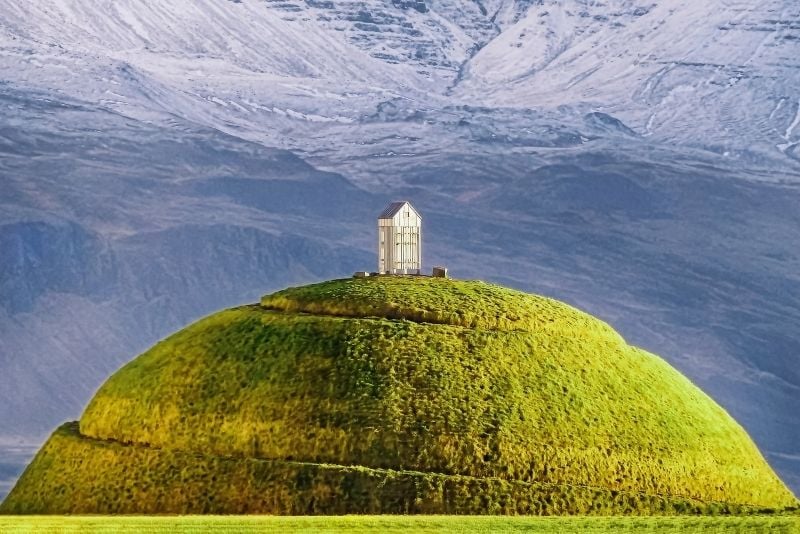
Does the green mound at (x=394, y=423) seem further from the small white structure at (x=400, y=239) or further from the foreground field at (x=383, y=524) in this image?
the foreground field at (x=383, y=524)

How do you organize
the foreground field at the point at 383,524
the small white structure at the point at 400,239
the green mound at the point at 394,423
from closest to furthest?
the foreground field at the point at 383,524 < the green mound at the point at 394,423 < the small white structure at the point at 400,239

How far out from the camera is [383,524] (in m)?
55.4

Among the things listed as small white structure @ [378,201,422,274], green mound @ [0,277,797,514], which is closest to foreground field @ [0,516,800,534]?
green mound @ [0,277,797,514]

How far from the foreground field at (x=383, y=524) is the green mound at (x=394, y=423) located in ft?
8.70

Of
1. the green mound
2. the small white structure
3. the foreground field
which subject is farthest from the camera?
the small white structure

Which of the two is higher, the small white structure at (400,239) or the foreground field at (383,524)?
the small white structure at (400,239)

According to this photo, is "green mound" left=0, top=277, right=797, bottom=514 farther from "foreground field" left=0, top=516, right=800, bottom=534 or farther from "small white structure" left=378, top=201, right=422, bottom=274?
"foreground field" left=0, top=516, right=800, bottom=534

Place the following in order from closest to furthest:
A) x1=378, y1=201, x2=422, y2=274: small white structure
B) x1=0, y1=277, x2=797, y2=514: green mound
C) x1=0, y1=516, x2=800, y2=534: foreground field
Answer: x1=0, y1=516, x2=800, y2=534: foreground field → x1=0, y1=277, x2=797, y2=514: green mound → x1=378, y1=201, x2=422, y2=274: small white structure

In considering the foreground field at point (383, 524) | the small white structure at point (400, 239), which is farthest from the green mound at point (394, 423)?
the foreground field at point (383, 524)

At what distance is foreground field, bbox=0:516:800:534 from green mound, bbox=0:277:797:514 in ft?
8.70

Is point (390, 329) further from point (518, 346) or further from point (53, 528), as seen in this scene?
point (53, 528)

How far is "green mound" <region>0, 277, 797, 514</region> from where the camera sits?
60812 millimetres

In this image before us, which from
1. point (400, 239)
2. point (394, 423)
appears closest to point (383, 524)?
point (394, 423)

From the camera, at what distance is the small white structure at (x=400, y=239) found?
68750 mm
